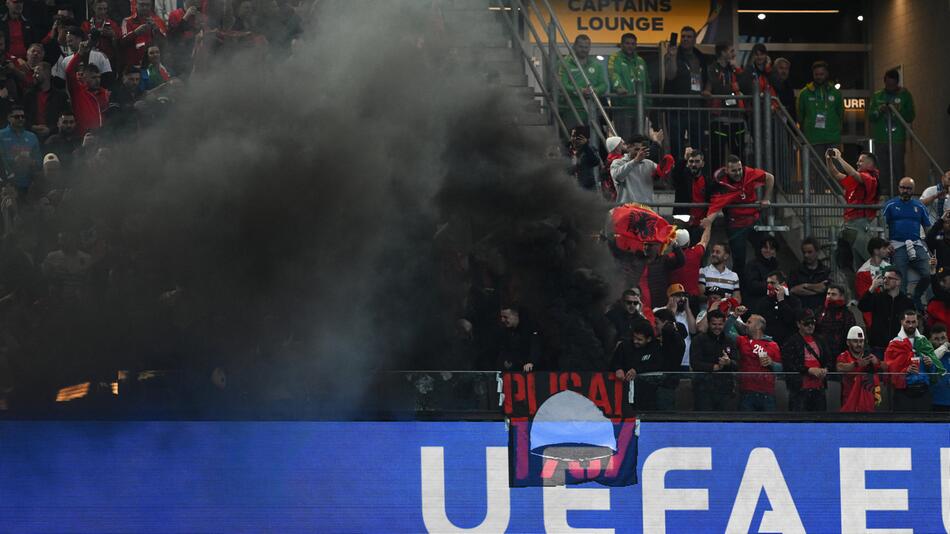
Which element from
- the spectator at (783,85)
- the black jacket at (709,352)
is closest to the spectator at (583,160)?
the black jacket at (709,352)

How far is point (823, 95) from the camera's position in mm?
15586

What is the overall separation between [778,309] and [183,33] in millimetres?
6508

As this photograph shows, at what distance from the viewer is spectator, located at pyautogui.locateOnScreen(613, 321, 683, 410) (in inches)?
400


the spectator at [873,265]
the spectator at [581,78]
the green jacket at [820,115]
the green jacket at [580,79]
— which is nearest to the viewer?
the spectator at [873,265]

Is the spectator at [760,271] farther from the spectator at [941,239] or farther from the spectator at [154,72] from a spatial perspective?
the spectator at [154,72]

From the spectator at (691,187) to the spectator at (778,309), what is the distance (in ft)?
3.90

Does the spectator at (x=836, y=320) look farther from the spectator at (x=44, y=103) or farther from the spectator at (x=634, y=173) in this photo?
the spectator at (x=44, y=103)

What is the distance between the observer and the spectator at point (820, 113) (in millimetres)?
15539

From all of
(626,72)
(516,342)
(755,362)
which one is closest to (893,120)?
(626,72)

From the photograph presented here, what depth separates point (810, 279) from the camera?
492 inches

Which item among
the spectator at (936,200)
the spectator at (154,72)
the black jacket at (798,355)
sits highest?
the spectator at (154,72)

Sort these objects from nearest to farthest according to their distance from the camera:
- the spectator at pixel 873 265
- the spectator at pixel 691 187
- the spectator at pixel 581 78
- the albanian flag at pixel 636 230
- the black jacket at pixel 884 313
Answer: the albanian flag at pixel 636 230 < the black jacket at pixel 884 313 < the spectator at pixel 873 265 < the spectator at pixel 691 187 < the spectator at pixel 581 78

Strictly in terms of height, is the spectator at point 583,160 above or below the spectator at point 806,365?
above

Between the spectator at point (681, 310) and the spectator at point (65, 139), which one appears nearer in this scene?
the spectator at point (681, 310)
